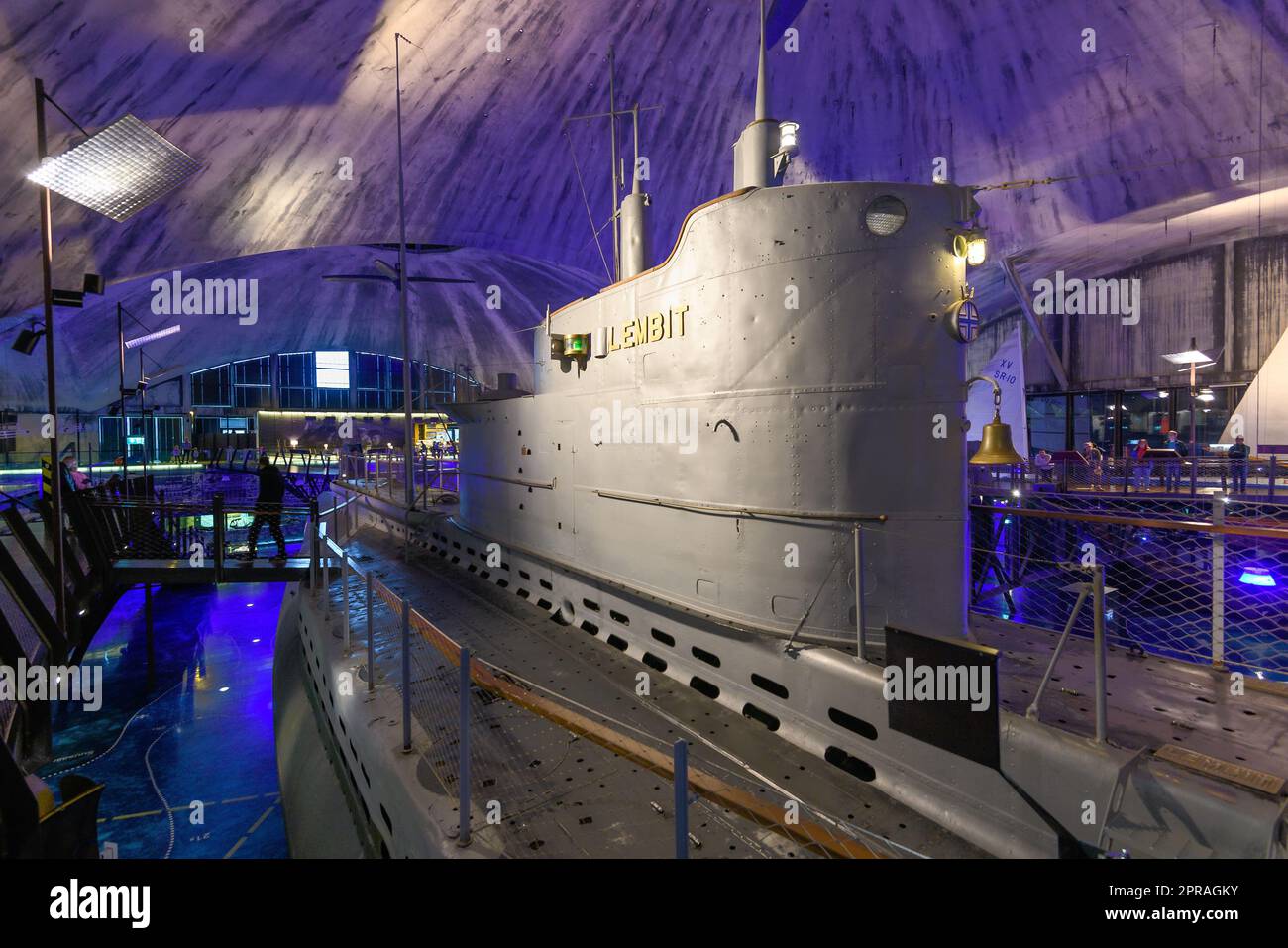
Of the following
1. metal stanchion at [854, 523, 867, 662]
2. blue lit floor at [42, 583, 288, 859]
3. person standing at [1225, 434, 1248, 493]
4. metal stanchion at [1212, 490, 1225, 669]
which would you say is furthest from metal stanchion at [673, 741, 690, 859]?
person standing at [1225, 434, 1248, 493]

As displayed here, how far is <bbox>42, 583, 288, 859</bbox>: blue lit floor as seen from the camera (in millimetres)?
9141

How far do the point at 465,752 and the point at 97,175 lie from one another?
8.40 meters

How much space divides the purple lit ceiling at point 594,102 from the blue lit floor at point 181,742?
12.0 meters

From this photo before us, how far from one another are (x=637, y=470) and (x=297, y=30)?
1795 cm

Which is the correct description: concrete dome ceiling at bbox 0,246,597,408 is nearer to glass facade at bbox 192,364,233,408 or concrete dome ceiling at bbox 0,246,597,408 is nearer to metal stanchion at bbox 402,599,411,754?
glass facade at bbox 192,364,233,408

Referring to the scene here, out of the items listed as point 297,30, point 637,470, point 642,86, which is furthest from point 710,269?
point 642,86

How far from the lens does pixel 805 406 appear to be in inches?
204

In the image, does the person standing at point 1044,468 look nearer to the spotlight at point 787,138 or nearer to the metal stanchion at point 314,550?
the spotlight at point 787,138

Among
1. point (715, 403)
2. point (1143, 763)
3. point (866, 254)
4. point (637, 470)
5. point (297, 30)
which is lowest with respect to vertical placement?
point (1143, 763)

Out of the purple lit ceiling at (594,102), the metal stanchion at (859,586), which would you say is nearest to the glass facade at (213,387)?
the purple lit ceiling at (594,102)

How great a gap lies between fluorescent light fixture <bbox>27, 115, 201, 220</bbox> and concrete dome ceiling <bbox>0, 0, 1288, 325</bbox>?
10.0 m

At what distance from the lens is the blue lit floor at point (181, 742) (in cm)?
914
